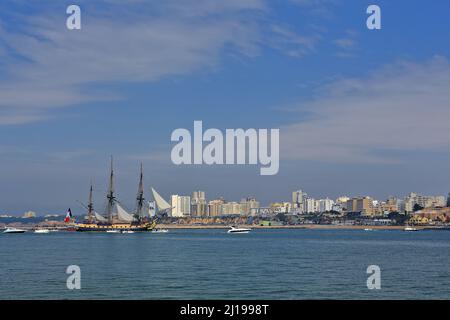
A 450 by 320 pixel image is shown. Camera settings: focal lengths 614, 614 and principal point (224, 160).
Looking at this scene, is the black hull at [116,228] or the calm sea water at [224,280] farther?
the black hull at [116,228]

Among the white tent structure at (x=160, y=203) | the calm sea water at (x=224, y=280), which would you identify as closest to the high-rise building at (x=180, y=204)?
the white tent structure at (x=160, y=203)

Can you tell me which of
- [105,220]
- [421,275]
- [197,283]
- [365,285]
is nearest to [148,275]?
[197,283]

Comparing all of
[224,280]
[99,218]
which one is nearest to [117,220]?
[99,218]

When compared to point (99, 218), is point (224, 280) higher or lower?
higher

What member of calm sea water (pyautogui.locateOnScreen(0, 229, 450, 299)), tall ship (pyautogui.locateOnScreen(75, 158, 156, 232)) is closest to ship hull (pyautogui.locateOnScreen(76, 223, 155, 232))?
tall ship (pyautogui.locateOnScreen(75, 158, 156, 232))

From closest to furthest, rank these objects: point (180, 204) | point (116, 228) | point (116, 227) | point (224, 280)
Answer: point (224, 280), point (116, 228), point (116, 227), point (180, 204)

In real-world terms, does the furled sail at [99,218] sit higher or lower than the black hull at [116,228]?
higher

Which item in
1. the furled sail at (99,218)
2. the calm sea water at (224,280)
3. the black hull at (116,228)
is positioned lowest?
the black hull at (116,228)

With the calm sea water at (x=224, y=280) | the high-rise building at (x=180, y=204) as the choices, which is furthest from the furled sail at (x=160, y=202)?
the calm sea water at (x=224, y=280)

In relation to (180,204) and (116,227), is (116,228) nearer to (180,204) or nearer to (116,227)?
(116,227)

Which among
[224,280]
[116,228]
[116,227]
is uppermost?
[224,280]

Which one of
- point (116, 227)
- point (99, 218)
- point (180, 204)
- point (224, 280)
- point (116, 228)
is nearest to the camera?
point (224, 280)

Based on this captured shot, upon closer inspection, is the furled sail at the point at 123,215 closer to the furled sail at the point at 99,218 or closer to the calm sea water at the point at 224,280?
the furled sail at the point at 99,218
